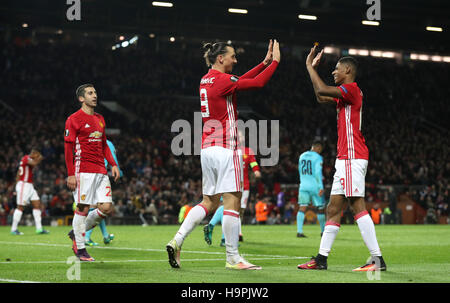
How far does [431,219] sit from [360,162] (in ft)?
78.9

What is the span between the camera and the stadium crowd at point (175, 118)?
95.7 feet

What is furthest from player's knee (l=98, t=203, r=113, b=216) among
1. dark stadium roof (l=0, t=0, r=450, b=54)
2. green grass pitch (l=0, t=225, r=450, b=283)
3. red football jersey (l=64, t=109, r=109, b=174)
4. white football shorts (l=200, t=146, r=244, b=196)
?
dark stadium roof (l=0, t=0, r=450, b=54)

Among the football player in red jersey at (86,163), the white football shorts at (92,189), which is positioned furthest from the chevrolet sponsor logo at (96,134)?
the white football shorts at (92,189)

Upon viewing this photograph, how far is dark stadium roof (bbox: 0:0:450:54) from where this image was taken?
36594 mm

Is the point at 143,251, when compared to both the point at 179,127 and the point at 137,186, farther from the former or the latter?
the point at 179,127

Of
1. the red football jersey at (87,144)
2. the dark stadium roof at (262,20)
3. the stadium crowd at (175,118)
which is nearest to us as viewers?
the red football jersey at (87,144)

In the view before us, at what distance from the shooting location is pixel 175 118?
3788 cm

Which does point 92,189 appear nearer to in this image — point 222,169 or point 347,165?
point 222,169

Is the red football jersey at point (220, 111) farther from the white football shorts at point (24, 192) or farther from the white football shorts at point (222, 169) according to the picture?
the white football shorts at point (24, 192)

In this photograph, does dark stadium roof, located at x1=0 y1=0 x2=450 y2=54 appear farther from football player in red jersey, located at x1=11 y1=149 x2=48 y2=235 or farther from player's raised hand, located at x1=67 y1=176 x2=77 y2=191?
player's raised hand, located at x1=67 y1=176 x2=77 y2=191

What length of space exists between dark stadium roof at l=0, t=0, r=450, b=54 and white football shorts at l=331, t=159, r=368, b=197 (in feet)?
94.0

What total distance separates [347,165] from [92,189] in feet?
12.2

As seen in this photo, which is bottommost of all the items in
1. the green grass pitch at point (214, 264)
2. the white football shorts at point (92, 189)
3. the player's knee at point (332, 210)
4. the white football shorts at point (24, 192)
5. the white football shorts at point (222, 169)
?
the green grass pitch at point (214, 264)

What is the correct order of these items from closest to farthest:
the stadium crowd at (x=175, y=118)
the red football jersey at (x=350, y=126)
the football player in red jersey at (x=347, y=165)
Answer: the football player in red jersey at (x=347, y=165)
the red football jersey at (x=350, y=126)
the stadium crowd at (x=175, y=118)
